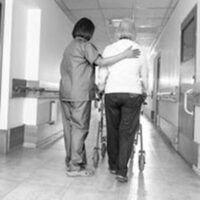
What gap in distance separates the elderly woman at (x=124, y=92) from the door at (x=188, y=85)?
2.55 ft

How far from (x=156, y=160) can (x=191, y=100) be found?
97cm

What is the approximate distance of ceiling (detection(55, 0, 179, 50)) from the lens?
4762 mm

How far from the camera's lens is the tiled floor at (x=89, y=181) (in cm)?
212

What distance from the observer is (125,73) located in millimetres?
2408

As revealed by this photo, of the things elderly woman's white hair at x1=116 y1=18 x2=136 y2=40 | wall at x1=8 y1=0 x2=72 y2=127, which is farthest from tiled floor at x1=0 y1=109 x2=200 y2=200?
elderly woman's white hair at x1=116 y1=18 x2=136 y2=40

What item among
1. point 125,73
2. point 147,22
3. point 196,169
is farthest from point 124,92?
point 147,22

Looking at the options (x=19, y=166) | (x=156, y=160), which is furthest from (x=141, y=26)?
(x=19, y=166)

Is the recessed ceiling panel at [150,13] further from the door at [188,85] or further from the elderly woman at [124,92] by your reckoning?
the elderly woman at [124,92]

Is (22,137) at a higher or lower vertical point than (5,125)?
lower

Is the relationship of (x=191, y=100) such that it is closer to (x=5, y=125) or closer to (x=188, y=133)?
(x=188, y=133)

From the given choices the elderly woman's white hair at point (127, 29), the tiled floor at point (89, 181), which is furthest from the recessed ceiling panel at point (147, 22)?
the tiled floor at point (89, 181)

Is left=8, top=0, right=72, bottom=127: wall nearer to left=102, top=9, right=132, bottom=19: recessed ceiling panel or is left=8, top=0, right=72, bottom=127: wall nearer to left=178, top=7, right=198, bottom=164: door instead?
left=102, top=9, right=132, bottom=19: recessed ceiling panel

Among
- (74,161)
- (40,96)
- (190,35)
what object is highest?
(190,35)

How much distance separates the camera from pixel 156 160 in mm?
3381
